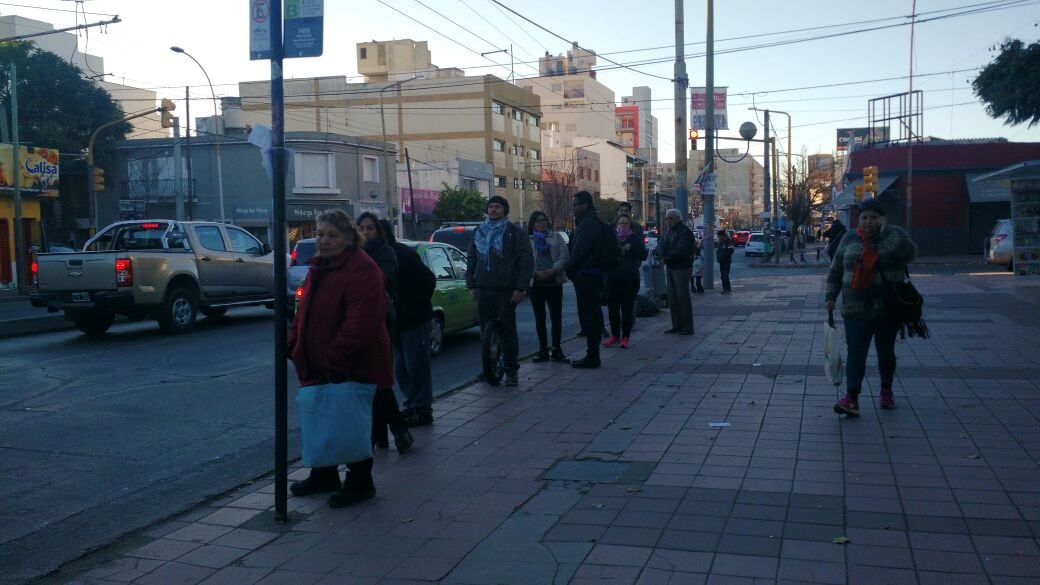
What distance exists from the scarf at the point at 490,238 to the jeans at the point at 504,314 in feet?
1.10

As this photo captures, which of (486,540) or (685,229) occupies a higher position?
(685,229)

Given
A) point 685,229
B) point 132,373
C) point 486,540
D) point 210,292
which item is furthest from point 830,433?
point 210,292

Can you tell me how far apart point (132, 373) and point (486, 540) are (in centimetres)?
772

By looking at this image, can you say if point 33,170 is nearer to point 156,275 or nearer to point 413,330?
point 156,275

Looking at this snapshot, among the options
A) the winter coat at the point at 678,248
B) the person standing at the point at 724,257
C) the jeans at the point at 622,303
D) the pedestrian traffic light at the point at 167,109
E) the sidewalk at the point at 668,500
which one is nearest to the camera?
the sidewalk at the point at 668,500

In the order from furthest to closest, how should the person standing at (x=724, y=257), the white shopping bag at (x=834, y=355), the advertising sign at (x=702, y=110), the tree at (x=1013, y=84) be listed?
1. the tree at (x=1013, y=84)
2. the advertising sign at (x=702, y=110)
3. the person standing at (x=724, y=257)
4. the white shopping bag at (x=834, y=355)

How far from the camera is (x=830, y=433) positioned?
23.0 feet

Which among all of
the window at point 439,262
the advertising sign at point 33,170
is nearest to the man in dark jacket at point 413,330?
the window at point 439,262

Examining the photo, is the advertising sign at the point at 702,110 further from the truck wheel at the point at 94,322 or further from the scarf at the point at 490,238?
the scarf at the point at 490,238

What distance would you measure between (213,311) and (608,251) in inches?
359

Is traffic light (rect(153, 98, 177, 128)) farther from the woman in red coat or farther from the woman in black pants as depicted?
the woman in red coat

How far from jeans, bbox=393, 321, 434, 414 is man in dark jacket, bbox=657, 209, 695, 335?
6355 mm

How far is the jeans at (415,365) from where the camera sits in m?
7.46

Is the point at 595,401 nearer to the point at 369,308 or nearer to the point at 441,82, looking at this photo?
the point at 369,308
